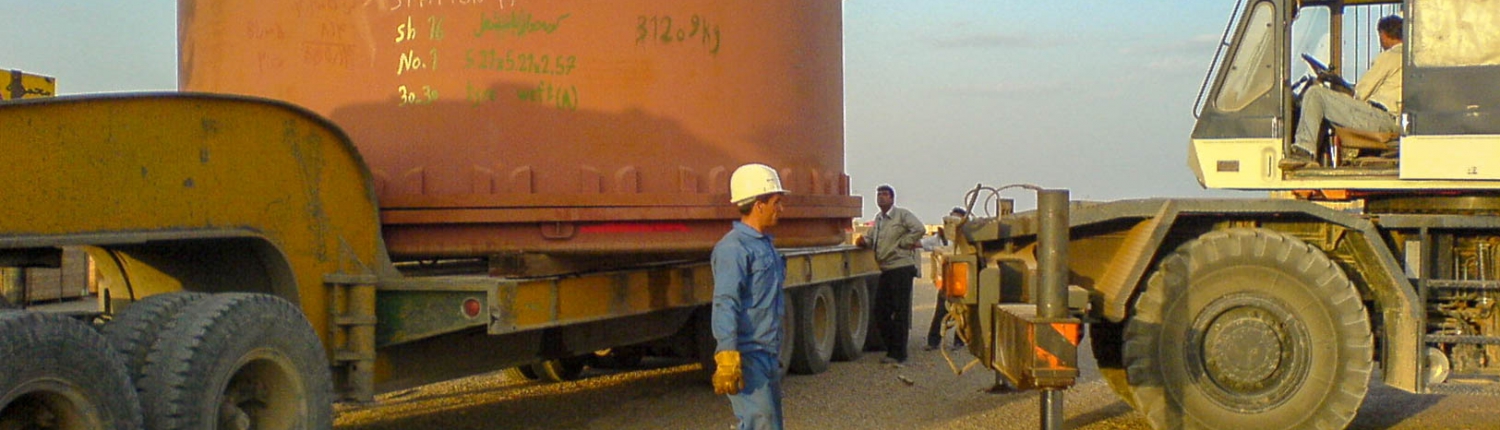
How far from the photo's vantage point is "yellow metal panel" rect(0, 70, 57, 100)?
317 inches

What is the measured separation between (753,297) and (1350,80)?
4558mm

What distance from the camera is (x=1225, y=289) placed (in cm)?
726

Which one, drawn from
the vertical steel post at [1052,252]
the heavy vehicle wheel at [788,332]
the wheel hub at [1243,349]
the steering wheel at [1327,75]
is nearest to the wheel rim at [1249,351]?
the wheel hub at [1243,349]

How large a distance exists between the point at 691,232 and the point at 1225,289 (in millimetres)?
2787

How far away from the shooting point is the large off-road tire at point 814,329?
38.5 ft

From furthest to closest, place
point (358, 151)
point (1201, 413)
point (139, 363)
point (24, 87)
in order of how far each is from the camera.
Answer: point (24, 87)
point (1201, 413)
point (358, 151)
point (139, 363)

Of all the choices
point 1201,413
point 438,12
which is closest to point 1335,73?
→ point 1201,413

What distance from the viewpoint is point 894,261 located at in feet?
44.1

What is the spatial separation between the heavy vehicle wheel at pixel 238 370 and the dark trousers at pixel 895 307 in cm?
790

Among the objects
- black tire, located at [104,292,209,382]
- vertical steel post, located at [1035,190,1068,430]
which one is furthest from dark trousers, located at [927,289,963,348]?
black tire, located at [104,292,209,382]

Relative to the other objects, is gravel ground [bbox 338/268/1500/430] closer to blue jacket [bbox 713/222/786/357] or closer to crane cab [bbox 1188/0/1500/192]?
crane cab [bbox 1188/0/1500/192]

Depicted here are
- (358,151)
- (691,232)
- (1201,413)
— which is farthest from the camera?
(691,232)

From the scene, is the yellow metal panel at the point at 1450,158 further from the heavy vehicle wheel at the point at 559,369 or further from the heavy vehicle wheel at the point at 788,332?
the heavy vehicle wheel at the point at 559,369

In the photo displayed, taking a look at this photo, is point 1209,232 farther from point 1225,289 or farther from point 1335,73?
point 1335,73
